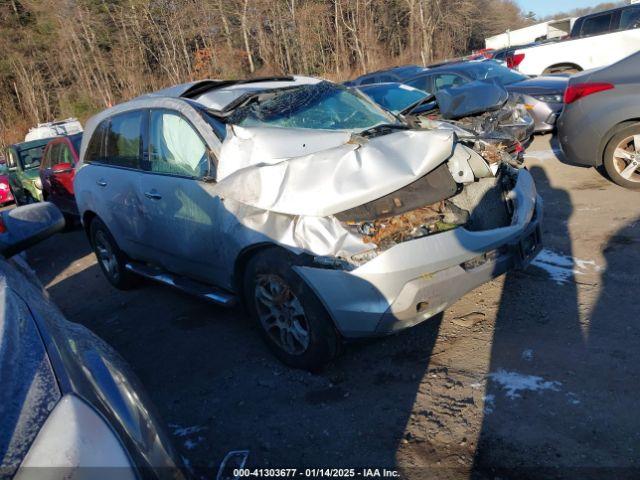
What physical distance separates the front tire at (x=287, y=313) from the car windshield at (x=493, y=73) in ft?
26.3

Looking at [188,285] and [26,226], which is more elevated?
[26,226]

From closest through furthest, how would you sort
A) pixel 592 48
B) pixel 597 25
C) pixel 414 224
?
pixel 414 224 → pixel 592 48 → pixel 597 25

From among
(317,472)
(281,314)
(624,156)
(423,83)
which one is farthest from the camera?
(423,83)

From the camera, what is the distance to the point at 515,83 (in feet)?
31.1

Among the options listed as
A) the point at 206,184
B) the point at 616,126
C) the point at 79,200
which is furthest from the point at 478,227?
the point at 79,200

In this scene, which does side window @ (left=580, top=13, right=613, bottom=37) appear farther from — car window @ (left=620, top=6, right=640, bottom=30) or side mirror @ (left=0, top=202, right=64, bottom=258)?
side mirror @ (left=0, top=202, right=64, bottom=258)

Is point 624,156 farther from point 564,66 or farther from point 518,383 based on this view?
point 564,66

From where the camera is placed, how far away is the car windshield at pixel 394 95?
316 inches

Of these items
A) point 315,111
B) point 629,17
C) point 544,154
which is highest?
point 315,111

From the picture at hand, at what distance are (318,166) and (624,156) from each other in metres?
4.25

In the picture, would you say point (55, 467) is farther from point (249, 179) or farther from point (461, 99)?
point (461, 99)

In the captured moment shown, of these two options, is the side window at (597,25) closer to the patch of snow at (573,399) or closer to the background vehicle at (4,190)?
the patch of snow at (573,399)

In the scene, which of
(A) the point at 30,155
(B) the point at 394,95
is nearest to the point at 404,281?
(B) the point at 394,95

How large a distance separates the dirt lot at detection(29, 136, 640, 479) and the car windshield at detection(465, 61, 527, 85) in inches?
232
